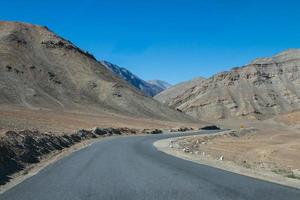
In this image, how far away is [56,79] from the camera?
462ft

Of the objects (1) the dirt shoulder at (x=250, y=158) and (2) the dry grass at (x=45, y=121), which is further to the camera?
(2) the dry grass at (x=45, y=121)

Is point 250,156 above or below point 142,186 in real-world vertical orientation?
above

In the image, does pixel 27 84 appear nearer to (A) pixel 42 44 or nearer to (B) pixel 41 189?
(A) pixel 42 44

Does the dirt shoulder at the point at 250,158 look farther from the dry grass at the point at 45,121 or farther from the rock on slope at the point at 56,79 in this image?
the rock on slope at the point at 56,79

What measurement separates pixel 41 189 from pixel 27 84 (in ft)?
390

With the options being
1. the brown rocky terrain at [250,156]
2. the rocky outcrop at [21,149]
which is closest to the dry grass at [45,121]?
the rocky outcrop at [21,149]

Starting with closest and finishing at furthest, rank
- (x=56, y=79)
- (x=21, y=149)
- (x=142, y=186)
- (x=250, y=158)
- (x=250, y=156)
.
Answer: (x=142, y=186) → (x=21, y=149) → (x=250, y=158) → (x=250, y=156) → (x=56, y=79)

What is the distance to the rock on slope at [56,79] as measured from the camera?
12462cm

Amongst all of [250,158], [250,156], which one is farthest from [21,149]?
[250,156]

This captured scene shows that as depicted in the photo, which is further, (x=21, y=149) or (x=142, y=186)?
(x=21, y=149)

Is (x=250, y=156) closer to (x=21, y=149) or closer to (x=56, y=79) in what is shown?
(x=21, y=149)

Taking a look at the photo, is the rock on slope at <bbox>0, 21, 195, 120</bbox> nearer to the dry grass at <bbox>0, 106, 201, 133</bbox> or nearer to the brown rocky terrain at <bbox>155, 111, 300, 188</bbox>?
the dry grass at <bbox>0, 106, 201, 133</bbox>

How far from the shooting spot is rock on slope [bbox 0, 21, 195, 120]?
125 meters

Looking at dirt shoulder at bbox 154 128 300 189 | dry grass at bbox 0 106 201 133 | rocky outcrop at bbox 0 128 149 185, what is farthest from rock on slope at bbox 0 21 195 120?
rocky outcrop at bbox 0 128 149 185
